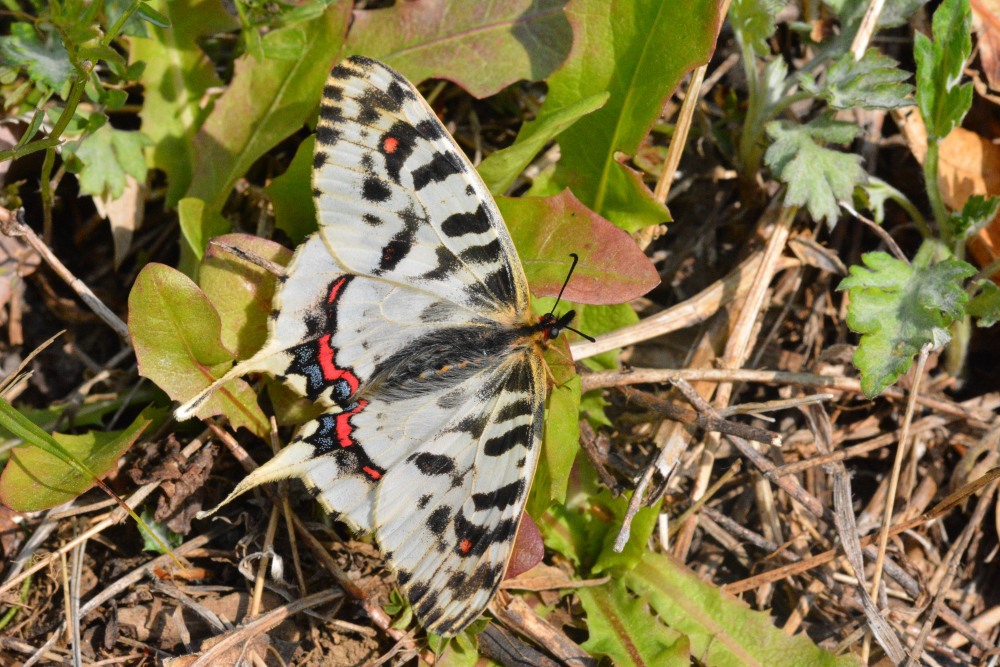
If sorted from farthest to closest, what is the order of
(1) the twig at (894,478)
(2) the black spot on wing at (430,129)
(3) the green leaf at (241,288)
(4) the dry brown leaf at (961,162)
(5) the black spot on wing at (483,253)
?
(4) the dry brown leaf at (961,162)
(1) the twig at (894,478)
(3) the green leaf at (241,288)
(5) the black spot on wing at (483,253)
(2) the black spot on wing at (430,129)

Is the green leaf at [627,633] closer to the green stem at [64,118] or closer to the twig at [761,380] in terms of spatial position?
the twig at [761,380]

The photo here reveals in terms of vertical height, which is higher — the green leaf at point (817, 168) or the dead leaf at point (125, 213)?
the green leaf at point (817, 168)

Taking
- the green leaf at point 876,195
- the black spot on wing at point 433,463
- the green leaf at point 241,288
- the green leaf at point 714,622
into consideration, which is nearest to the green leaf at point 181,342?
the green leaf at point 241,288

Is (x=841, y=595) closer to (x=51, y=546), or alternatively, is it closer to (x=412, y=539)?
(x=412, y=539)

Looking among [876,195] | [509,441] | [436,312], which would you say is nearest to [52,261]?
[436,312]

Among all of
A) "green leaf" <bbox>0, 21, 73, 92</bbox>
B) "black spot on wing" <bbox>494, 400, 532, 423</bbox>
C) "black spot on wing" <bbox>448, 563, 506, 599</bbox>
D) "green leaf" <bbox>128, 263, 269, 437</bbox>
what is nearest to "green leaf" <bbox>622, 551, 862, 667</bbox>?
"black spot on wing" <bbox>448, 563, 506, 599</bbox>

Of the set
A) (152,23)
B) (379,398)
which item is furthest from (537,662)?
(152,23)
